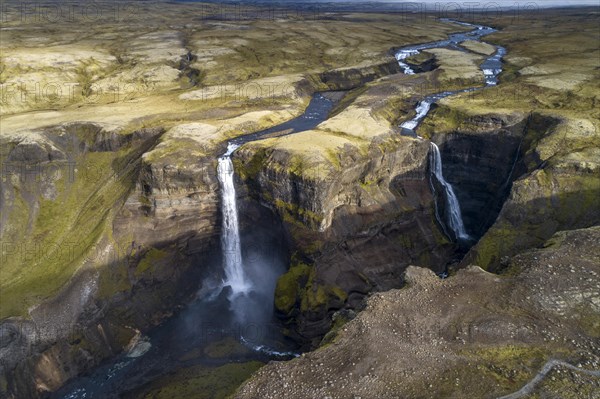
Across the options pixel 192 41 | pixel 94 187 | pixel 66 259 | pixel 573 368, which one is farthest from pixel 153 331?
pixel 192 41

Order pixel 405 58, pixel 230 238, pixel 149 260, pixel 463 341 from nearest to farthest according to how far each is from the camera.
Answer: pixel 463 341 → pixel 149 260 → pixel 230 238 → pixel 405 58

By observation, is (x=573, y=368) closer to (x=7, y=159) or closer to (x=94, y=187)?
(x=94, y=187)

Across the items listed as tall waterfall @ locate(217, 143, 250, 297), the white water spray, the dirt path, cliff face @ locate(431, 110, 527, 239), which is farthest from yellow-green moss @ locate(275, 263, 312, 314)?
the white water spray

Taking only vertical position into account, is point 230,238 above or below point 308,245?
below

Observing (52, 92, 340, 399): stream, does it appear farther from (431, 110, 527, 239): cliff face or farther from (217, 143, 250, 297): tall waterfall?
(431, 110, 527, 239): cliff face

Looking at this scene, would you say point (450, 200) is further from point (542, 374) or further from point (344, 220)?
point (542, 374)

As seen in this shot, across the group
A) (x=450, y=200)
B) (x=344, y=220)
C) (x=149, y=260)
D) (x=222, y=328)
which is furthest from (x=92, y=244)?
(x=450, y=200)
